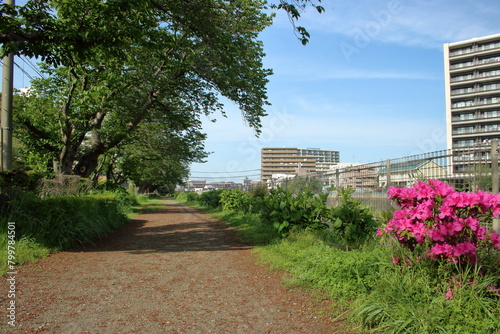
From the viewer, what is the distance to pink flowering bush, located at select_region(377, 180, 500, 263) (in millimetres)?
3570

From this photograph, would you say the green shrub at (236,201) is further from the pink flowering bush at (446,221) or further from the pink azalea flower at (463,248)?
the pink azalea flower at (463,248)

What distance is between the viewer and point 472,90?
6856cm

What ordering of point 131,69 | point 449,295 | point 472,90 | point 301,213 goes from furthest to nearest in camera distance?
1. point 472,90
2. point 131,69
3. point 301,213
4. point 449,295

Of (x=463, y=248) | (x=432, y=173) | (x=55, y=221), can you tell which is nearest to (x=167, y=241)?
(x=55, y=221)

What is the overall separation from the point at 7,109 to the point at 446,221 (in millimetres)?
9592

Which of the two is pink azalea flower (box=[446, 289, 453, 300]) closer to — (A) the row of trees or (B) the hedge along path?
(B) the hedge along path

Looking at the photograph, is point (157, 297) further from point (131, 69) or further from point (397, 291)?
point (131, 69)

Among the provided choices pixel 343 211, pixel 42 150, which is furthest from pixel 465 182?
pixel 42 150

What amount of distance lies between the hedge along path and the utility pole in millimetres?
3400

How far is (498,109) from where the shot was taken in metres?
65.6

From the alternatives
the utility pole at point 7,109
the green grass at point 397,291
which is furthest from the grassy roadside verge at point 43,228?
the green grass at point 397,291

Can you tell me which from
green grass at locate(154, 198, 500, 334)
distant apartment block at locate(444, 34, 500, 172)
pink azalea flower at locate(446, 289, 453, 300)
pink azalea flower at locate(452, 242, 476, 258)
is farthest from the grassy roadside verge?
distant apartment block at locate(444, 34, 500, 172)

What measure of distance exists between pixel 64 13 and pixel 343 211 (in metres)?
8.08

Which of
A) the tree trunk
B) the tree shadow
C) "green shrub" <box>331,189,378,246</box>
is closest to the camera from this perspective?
"green shrub" <box>331,189,378,246</box>
